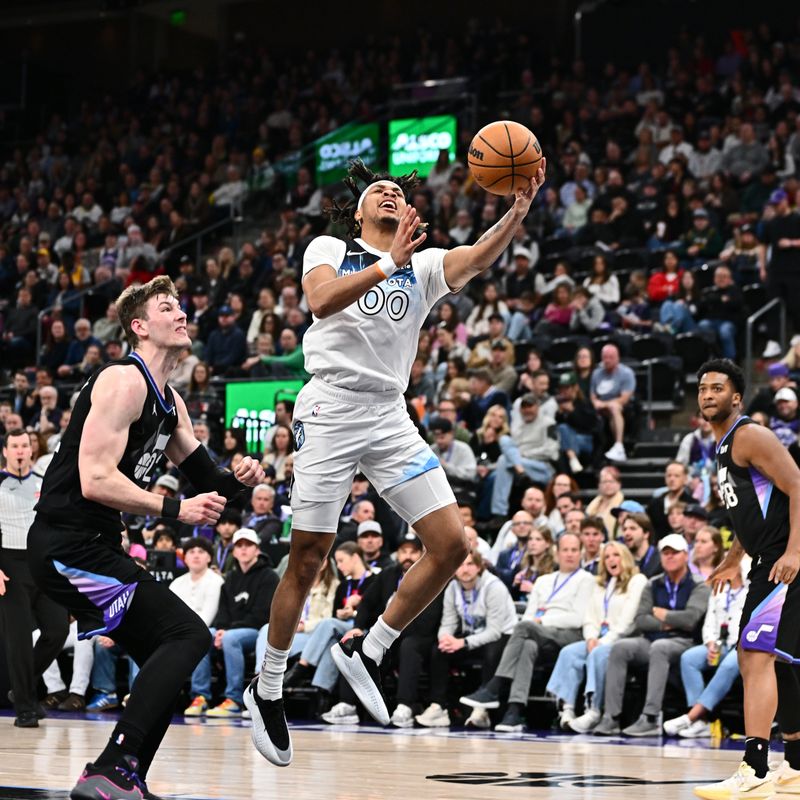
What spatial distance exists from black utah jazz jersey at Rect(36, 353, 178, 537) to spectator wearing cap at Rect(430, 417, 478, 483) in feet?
27.6

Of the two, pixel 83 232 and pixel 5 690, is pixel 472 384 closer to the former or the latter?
pixel 5 690

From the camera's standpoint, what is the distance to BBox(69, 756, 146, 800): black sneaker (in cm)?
485

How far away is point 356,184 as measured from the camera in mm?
7020

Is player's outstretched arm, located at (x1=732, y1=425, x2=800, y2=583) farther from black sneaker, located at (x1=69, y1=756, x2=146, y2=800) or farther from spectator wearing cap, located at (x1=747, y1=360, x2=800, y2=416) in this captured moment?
spectator wearing cap, located at (x1=747, y1=360, x2=800, y2=416)

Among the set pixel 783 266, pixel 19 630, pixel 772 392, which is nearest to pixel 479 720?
pixel 19 630

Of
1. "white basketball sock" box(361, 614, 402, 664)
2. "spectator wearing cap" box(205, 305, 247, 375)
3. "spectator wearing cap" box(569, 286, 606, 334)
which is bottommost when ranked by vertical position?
"white basketball sock" box(361, 614, 402, 664)

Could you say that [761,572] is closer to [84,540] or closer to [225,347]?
[84,540]

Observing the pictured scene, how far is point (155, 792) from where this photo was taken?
19.6ft

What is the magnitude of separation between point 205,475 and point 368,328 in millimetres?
1064

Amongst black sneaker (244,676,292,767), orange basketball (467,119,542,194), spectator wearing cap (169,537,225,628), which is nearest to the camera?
black sneaker (244,676,292,767)

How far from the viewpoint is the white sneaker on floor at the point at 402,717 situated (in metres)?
10.6

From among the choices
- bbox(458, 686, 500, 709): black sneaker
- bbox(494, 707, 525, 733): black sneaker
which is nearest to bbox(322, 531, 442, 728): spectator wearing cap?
bbox(458, 686, 500, 709): black sneaker

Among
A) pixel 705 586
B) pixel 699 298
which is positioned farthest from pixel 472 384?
pixel 705 586

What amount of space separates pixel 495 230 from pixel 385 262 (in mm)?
738
